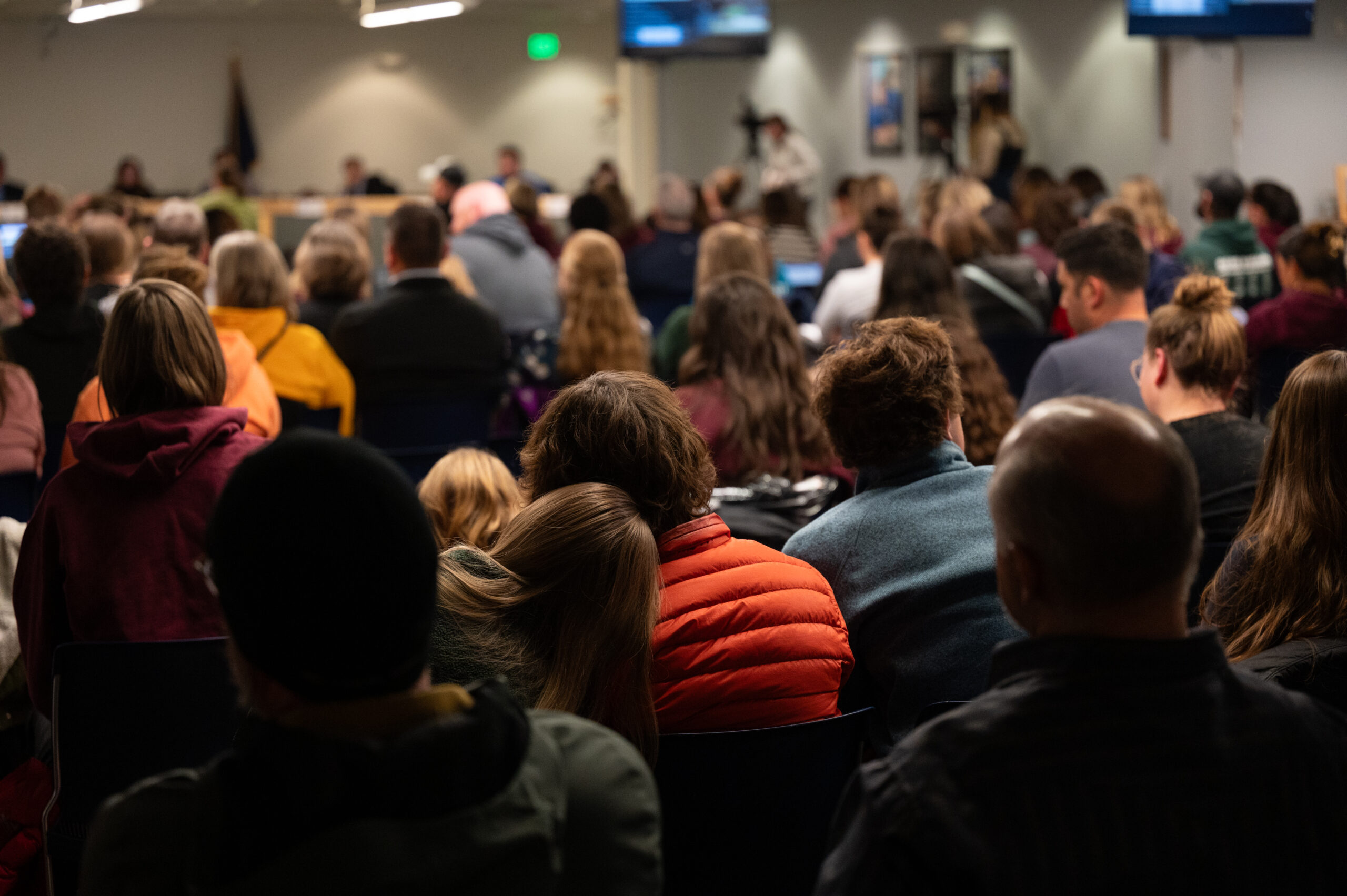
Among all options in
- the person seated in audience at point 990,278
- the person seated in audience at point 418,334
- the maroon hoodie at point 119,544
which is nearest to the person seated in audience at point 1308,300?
the person seated in audience at point 990,278

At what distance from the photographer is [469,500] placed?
8.60 ft

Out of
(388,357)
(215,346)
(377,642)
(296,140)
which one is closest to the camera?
(377,642)

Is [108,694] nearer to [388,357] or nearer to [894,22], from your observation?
[388,357]

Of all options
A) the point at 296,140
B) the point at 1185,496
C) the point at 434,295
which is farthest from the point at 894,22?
the point at 1185,496

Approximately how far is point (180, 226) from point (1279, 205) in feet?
18.8

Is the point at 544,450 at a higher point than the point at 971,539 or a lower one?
higher

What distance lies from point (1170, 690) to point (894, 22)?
13.5 m

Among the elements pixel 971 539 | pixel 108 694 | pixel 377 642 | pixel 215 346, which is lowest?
pixel 108 694

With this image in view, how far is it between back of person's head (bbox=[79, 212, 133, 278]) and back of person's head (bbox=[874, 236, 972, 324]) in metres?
2.86

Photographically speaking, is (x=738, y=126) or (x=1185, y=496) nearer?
(x=1185, y=496)

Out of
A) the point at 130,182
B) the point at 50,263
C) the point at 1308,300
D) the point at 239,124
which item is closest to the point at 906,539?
the point at 50,263

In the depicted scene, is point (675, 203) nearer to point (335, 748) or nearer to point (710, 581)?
point (710, 581)

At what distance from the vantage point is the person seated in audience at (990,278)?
5.55m

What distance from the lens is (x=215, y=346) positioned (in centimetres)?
256
